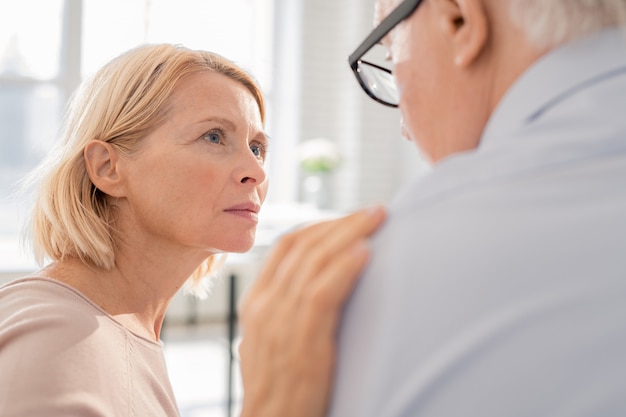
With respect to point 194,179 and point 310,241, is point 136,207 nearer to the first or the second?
point 194,179

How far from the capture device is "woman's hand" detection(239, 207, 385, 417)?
51 cm

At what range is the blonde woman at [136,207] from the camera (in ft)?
3.46

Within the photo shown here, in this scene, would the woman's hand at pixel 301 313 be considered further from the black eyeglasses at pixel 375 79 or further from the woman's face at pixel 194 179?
the woman's face at pixel 194 179

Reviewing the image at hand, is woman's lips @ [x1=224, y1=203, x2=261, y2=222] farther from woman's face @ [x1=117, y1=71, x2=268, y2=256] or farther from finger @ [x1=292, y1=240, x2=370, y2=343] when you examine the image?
finger @ [x1=292, y1=240, x2=370, y2=343]

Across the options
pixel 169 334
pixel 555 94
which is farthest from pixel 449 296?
pixel 169 334

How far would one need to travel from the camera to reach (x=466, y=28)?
23.9 inches

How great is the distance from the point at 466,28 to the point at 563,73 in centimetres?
10

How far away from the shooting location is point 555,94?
544 mm

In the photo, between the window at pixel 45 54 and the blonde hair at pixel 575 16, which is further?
the window at pixel 45 54

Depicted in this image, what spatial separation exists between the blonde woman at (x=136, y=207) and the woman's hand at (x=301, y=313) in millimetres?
534

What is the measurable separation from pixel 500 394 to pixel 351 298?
13 centimetres

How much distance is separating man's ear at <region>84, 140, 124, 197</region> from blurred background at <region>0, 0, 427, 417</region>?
9.84 ft

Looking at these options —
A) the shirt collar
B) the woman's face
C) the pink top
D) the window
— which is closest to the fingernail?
the shirt collar

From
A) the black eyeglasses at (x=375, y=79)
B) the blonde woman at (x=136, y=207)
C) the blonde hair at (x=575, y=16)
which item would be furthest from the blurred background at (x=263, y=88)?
the blonde hair at (x=575, y=16)
